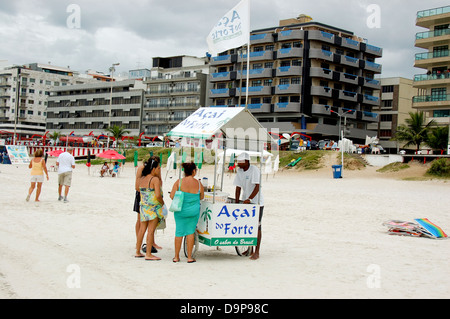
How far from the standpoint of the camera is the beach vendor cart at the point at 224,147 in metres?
8.12

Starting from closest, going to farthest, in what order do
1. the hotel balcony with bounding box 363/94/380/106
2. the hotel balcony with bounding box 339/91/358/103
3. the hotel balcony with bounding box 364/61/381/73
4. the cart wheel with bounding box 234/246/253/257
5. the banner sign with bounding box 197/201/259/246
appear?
the banner sign with bounding box 197/201/259/246 → the cart wheel with bounding box 234/246/253/257 → the hotel balcony with bounding box 339/91/358/103 → the hotel balcony with bounding box 364/61/381/73 → the hotel balcony with bounding box 363/94/380/106

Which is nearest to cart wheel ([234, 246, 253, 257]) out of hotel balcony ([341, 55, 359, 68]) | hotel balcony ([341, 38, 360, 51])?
hotel balcony ([341, 55, 359, 68])

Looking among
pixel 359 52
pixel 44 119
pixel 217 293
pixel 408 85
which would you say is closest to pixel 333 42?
pixel 359 52

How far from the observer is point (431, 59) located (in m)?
53.2

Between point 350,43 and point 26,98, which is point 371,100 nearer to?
point 350,43

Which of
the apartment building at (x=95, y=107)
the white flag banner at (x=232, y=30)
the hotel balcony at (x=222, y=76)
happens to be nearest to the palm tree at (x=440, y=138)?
the hotel balcony at (x=222, y=76)

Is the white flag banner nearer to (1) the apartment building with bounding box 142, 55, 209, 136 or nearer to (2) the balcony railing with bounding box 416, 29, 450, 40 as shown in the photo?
(2) the balcony railing with bounding box 416, 29, 450, 40

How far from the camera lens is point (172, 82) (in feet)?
284

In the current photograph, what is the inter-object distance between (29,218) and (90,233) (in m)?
2.44

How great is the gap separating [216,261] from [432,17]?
53.1m

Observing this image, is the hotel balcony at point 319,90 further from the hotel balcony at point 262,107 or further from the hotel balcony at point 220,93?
the hotel balcony at point 220,93

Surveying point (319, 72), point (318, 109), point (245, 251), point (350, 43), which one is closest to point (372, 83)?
point (350, 43)

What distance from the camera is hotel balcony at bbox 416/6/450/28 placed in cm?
5225

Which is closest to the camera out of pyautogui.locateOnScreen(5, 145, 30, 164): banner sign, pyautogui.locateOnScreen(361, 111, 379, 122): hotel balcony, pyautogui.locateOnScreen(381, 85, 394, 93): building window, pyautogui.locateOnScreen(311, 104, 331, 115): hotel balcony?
pyautogui.locateOnScreen(5, 145, 30, 164): banner sign
